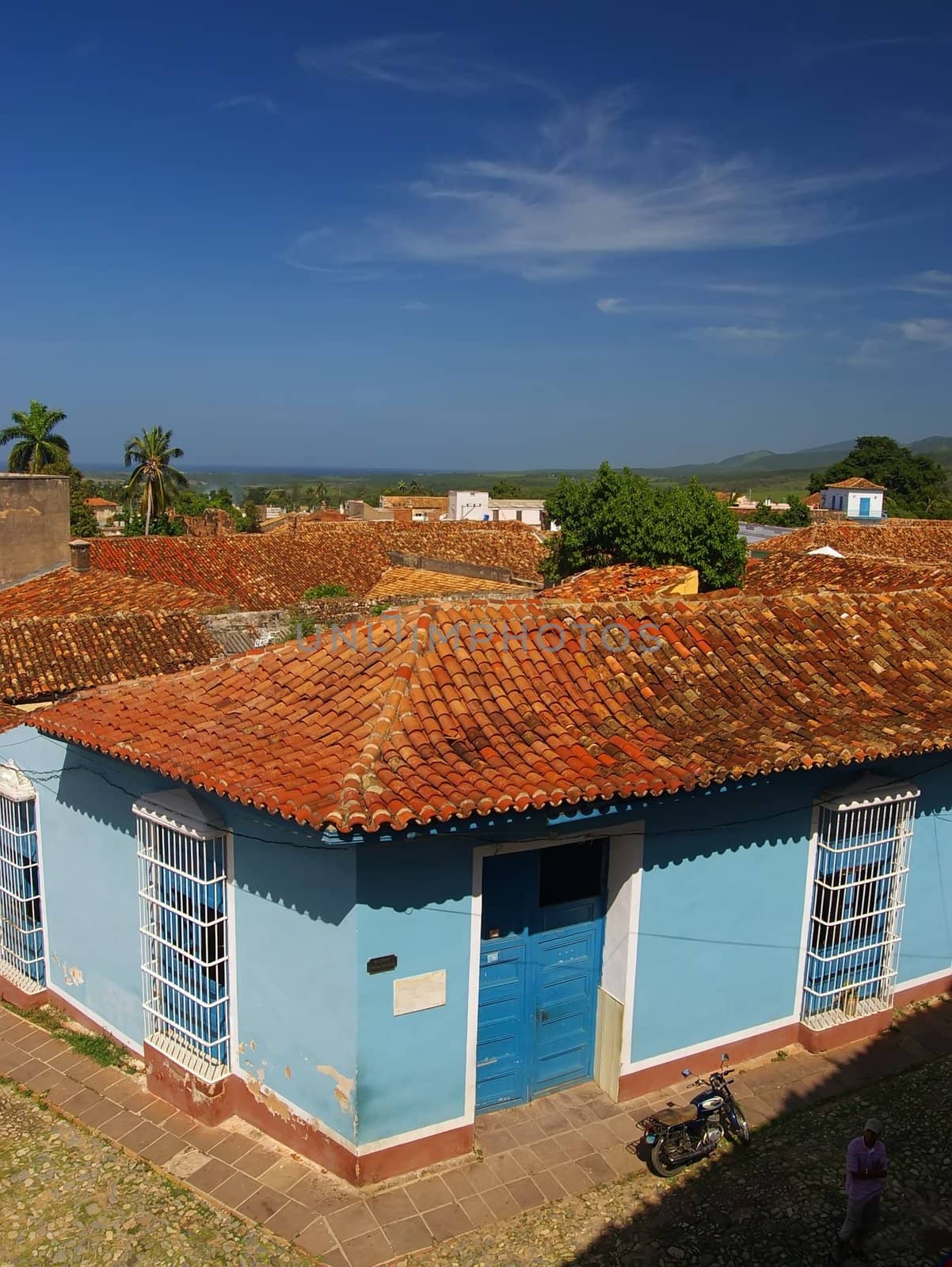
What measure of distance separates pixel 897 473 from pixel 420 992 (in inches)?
2724

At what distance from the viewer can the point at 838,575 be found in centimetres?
1666

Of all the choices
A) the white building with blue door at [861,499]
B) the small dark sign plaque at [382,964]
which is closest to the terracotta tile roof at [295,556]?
the small dark sign plaque at [382,964]

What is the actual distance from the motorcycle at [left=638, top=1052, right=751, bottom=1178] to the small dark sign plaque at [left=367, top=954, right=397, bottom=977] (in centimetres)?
211

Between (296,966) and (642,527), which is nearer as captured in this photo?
(296,966)

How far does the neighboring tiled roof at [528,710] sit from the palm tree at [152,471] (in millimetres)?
40419

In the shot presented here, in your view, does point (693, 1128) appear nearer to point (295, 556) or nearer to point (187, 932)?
point (187, 932)

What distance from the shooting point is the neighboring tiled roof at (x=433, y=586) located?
16750 mm

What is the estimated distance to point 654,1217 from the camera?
627 cm

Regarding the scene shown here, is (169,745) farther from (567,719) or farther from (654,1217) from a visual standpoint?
(654,1217)

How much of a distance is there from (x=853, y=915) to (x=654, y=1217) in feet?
10.6

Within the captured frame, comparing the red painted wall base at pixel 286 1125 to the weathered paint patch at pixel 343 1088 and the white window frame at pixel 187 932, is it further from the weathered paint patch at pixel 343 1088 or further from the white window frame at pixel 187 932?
the weathered paint patch at pixel 343 1088

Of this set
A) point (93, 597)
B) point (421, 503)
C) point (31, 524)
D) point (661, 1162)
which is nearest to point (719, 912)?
point (661, 1162)

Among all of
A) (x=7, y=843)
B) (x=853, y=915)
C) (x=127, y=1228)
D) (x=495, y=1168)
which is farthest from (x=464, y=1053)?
(x=7, y=843)

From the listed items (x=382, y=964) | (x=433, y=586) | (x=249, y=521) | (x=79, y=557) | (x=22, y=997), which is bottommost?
(x=249, y=521)
